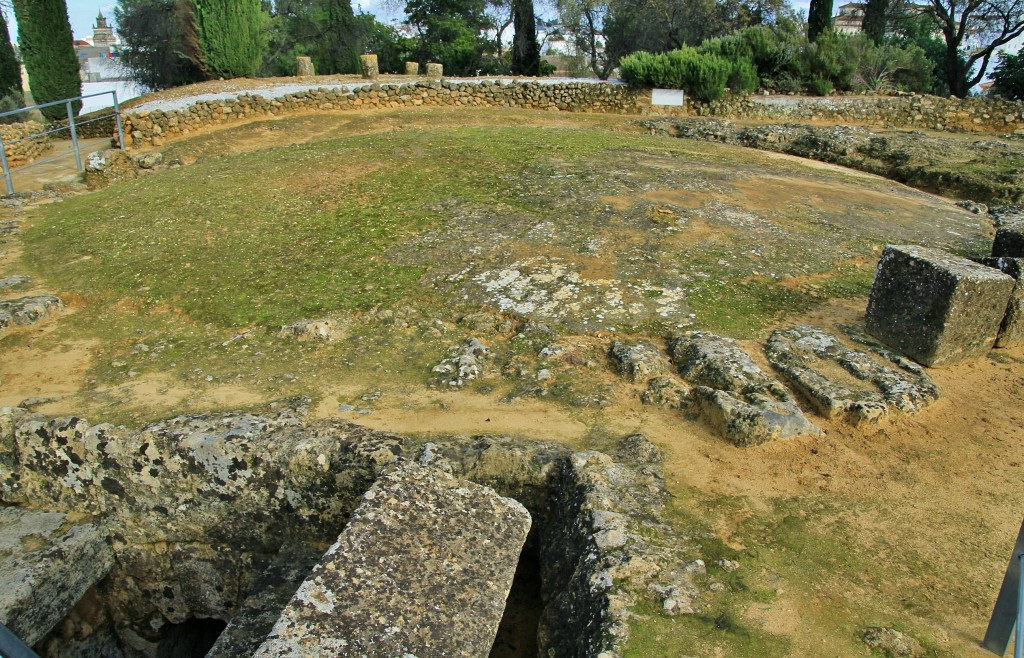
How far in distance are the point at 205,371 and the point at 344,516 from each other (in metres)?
2.20

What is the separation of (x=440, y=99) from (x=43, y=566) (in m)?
16.7

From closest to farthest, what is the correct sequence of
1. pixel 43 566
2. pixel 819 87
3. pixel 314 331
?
pixel 43 566 → pixel 314 331 → pixel 819 87

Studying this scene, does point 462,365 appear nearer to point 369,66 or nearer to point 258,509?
point 258,509

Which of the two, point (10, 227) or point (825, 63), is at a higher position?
point (825, 63)

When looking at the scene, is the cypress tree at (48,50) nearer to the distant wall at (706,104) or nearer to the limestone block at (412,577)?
the distant wall at (706,104)

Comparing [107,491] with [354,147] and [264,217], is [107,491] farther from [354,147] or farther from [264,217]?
[354,147]

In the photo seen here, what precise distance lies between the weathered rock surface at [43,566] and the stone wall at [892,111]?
705 inches

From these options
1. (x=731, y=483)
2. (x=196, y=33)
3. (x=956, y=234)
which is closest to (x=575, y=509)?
(x=731, y=483)

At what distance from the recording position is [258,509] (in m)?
4.70

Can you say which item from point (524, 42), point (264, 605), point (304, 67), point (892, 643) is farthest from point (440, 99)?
point (892, 643)

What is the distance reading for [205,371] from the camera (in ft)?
19.6

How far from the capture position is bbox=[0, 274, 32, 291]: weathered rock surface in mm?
7691

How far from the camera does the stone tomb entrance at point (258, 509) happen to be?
387 centimetres

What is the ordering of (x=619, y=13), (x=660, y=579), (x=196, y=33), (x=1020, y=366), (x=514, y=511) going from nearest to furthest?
(x=660, y=579) < (x=514, y=511) < (x=1020, y=366) < (x=196, y=33) < (x=619, y=13)
